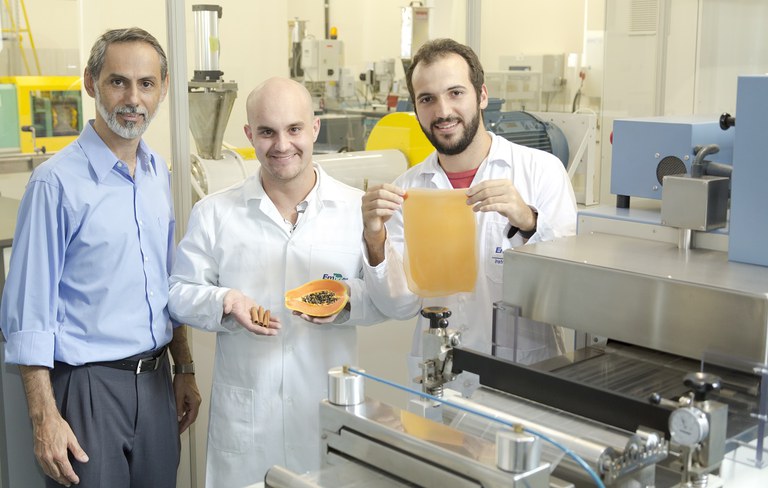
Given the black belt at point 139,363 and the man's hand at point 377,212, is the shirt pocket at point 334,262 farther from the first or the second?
the black belt at point 139,363

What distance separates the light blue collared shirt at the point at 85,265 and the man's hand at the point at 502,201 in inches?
31.1

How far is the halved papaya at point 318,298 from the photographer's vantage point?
1772 millimetres

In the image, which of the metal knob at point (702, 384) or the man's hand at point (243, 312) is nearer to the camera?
the metal knob at point (702, 384)

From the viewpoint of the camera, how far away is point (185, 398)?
7.22 feet

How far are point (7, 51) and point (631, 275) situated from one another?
5.88ft

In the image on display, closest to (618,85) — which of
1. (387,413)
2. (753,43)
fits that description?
(753,43)

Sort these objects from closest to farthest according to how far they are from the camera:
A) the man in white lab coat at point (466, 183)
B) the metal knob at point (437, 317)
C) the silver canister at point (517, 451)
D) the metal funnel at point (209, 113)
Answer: the silver canister at point (517, 451) < the metal knob at point (437, 317) < the man in white lab coat at point (466, 183) < the metal funnel at point (209, 113)

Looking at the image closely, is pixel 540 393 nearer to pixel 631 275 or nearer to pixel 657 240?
pixel 631 275

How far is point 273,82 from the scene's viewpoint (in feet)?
6.15

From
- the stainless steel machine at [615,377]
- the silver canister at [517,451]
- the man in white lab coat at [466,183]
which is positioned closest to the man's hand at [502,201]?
the man in white lab coat at [466,183]

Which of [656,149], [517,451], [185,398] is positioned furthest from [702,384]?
[185,398]

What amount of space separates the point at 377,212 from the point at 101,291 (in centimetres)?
66

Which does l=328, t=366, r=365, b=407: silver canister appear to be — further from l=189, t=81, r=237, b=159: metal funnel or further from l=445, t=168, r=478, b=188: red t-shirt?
l=189, t=81, r=237, b=159: metal funnel

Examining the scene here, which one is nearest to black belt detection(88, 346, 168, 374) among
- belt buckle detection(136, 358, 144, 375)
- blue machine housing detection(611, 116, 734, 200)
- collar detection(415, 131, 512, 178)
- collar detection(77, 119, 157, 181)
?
belt buckle detection(136, 358, 144, 375)
